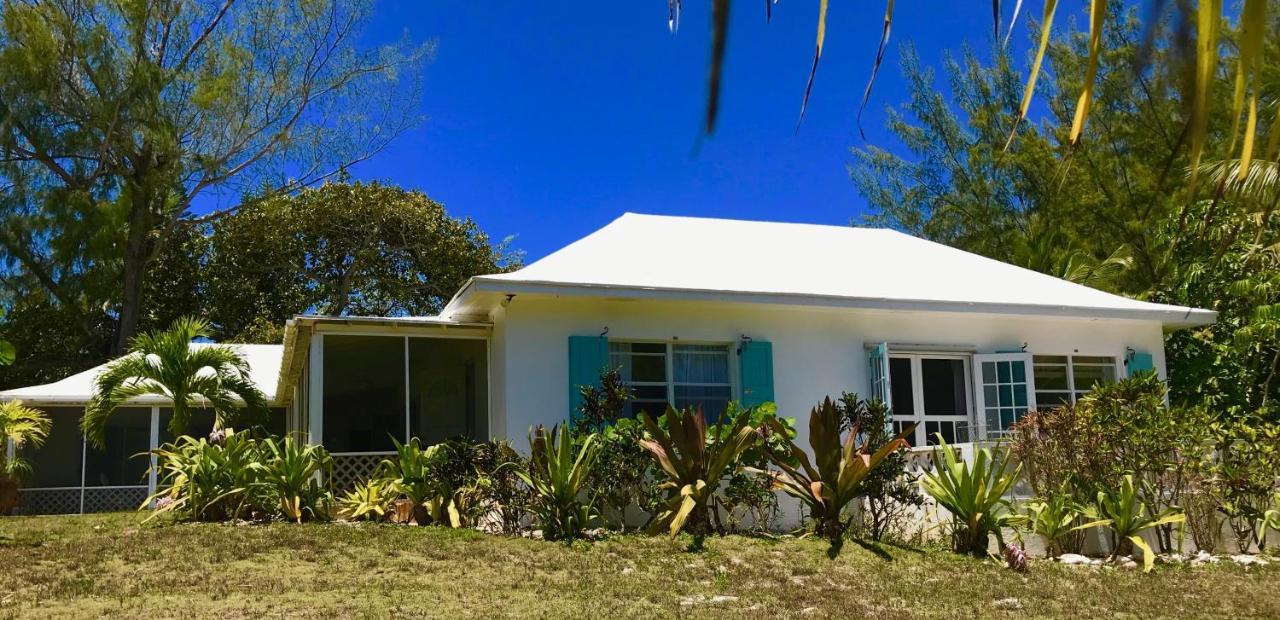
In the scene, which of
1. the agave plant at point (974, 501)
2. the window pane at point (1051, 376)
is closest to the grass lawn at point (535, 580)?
the agave plant at point (974, 501)

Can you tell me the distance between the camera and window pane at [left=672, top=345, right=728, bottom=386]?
493 inches

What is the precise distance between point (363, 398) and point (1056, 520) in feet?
51.1

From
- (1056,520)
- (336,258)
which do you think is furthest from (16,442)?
(1056,520)

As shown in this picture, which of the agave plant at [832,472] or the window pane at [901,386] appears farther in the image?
the window pane at [901,386]

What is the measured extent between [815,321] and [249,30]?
60.6ft

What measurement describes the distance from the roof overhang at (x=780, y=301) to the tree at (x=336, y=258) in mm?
15242

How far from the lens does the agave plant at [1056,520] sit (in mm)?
9469

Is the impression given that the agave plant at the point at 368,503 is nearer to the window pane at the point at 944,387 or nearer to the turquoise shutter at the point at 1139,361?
the window pane at the point at 944,387

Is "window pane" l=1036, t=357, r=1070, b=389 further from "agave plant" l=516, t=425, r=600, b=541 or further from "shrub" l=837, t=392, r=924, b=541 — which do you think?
"agave plant" l=516, t=425, r=600, b=541

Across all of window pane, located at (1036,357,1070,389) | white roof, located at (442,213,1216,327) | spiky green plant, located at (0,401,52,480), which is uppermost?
white roof, located at (442,213,1216,327)

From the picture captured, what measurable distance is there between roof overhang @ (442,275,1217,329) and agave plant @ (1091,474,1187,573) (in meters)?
3.74

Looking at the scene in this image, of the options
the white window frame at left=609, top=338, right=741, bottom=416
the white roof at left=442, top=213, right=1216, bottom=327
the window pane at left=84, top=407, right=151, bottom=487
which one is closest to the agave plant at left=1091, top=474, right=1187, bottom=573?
the white roof at left=442, top=213, right=1216, bottom=327

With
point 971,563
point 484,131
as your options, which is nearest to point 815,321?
point 971,563

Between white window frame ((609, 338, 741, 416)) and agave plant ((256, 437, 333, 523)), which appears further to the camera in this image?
white window frame ((609, 338, 741, 416))
